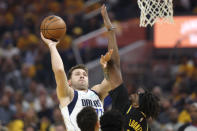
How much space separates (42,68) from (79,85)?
704 centimetres

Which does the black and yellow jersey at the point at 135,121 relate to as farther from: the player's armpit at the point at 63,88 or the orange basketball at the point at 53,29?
the orange basketball at the point at 53,29

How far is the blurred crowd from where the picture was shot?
9.50m

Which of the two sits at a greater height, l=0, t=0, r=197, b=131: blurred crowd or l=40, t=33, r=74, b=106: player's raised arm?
l=40, t=33, r=74, b=106: player's raised arm

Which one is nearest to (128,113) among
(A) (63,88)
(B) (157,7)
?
(A) (63,88)

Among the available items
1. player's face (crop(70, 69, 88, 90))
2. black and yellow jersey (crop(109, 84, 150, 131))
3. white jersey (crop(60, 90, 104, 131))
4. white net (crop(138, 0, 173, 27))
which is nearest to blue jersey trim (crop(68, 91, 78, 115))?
white jersey (crop(60, 90, 104, 131))

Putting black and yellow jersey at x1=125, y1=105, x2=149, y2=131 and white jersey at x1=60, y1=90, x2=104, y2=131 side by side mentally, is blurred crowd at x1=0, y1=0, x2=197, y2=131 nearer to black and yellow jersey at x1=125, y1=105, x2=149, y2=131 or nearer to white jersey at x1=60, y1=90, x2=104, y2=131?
black and yellow jersey at x1=125, y1=105, x2=149, y2=131

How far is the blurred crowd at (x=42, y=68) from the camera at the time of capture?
950 centimetres

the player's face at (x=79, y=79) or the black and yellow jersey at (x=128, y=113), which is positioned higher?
the player's face at (x=79, y=79)

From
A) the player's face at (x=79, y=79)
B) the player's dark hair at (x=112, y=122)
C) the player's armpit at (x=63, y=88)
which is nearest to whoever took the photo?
the player's dark hair at (x=112, y=122)

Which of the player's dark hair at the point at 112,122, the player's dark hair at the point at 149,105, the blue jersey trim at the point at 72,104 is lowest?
the player's dark hair at the point at 149,105

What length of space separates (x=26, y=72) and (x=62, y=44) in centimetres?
176

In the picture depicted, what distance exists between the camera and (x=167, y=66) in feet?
38.7

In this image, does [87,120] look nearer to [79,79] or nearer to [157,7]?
[79,79]

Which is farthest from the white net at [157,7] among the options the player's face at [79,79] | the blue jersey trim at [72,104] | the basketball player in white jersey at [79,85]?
the blue jersey trim at [72,104]
